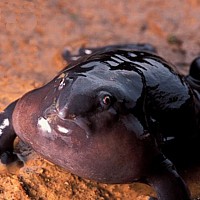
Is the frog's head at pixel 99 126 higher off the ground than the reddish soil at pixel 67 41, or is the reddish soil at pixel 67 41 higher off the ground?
the frog's head at pixel 99 126

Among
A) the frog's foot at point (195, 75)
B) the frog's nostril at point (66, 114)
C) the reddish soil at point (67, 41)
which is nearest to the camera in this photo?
the frog's nostril at point (66, 114)

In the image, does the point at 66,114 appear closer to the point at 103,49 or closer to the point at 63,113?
the point at 63,113

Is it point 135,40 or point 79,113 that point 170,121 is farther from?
point 135,40

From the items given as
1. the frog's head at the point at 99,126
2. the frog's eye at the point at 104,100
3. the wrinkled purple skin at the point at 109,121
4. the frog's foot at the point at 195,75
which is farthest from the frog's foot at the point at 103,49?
the frog's eye at the point at 104,100

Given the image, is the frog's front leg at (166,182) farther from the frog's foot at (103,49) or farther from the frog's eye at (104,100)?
the frog's foot at (103,49)

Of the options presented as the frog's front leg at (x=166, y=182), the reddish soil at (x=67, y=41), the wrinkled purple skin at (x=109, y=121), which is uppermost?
the wrinkled purple skin at (x=109, y=121)

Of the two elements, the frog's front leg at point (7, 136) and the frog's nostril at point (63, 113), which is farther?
the frog's front leg at point (7, 136)

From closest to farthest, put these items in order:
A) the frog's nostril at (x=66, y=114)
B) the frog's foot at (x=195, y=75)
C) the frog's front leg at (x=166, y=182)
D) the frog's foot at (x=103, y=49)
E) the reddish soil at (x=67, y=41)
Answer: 1. the frog's nostril at (x=66, y=114)
2. the frog's front leg at (x=166, y=182)
3. the reddish soil at (x=67, y=41)
4. the frog's foot at (x=195, y=75)
5. the frog's foot at (x=103, y=49)
